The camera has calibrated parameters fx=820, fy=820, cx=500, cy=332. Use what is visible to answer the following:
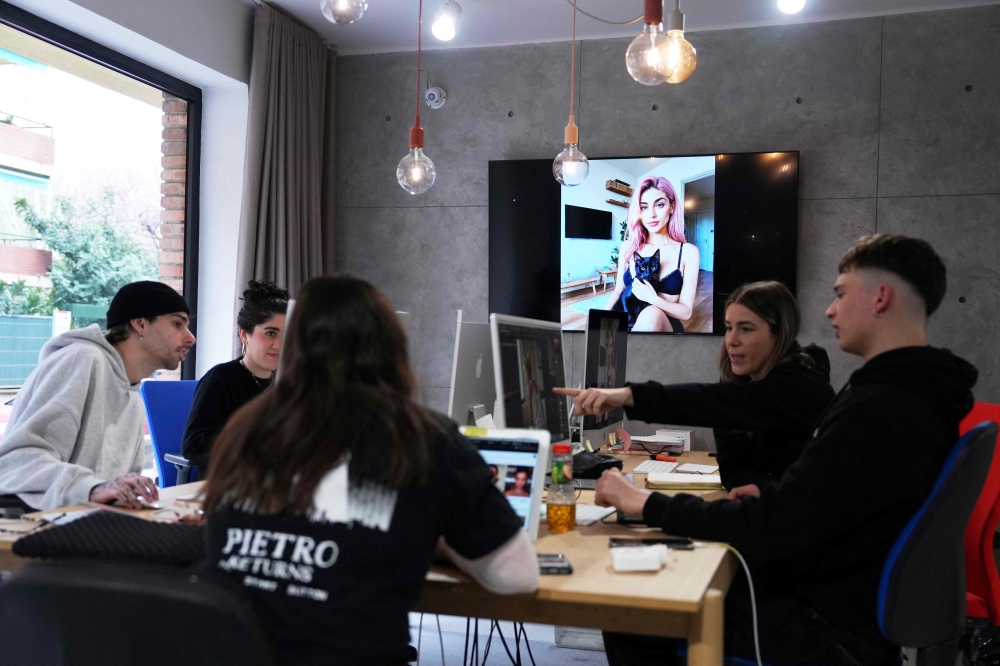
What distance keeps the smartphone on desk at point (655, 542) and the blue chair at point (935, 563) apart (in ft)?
1.22

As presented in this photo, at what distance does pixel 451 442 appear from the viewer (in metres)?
1.27

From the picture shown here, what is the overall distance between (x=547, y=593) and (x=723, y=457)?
1.18 metres

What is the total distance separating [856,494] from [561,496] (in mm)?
627

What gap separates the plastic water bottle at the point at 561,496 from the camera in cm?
185

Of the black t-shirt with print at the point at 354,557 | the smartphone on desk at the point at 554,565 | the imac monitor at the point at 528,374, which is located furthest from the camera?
the imac monitor at the point at 528,374

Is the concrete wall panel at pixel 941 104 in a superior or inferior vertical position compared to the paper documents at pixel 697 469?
superior

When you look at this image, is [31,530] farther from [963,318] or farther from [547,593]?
[963,318]

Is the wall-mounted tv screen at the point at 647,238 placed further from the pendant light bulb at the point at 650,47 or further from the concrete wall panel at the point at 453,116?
the pendant light bulb at the point at 650,47

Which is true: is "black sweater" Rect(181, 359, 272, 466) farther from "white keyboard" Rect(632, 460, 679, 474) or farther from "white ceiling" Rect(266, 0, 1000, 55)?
"white ceiling" Rect(266, 0, 1000, 55)

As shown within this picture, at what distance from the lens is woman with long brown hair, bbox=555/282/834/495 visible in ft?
7.20

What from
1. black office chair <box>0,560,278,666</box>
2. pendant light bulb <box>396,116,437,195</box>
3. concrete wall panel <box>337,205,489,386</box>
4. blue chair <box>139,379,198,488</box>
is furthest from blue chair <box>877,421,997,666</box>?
concrete wall panel <box>337,205,489,386</box>

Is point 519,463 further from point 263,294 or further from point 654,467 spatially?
point 263,294

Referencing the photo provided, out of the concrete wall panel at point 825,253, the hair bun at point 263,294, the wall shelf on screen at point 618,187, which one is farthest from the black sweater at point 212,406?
the concrete wall panel at point 825,253

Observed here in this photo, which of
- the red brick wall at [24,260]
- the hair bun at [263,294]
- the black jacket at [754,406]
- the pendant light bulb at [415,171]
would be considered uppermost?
the pendant light bulb at [415,171]
